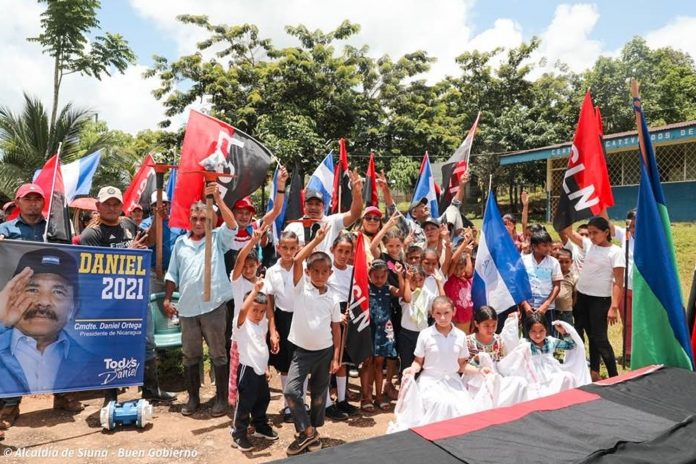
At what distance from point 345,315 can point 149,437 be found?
1890 mm

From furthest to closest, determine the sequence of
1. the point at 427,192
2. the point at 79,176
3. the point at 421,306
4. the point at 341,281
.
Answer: the point at 427,192, the point at 79,176, the point at 421,306, the point at 341,281

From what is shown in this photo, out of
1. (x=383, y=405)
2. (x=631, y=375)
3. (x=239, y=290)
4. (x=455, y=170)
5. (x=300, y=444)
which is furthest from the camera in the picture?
(x=455, y=170)

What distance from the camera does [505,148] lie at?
2225 cm

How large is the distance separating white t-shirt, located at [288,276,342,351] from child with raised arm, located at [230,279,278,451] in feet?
0.92

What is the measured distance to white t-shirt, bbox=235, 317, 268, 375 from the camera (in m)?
3.95

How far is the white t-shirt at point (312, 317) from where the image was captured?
3887mm

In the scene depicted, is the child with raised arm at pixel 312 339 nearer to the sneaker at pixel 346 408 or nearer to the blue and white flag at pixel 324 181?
the sneaker at pixel 346 408

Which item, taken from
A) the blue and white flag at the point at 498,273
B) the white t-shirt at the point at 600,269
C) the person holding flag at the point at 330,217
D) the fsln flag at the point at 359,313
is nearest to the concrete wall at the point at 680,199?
the white t-shirt at the point at 600,269

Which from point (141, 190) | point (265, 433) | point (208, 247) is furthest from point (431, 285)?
point (141, 190)

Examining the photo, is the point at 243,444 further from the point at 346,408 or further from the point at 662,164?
the point at 662,164

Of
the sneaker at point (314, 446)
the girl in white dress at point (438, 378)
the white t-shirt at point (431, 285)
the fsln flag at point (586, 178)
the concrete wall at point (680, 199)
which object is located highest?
the concrete wall at point (680, 199)

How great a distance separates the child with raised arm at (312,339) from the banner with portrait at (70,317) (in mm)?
1555

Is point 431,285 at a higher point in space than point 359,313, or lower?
higher

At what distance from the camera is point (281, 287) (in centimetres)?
432
